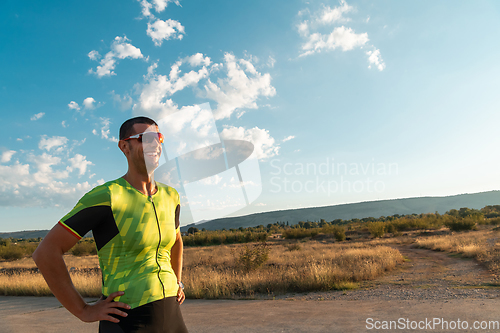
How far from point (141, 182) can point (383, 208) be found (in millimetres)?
173202

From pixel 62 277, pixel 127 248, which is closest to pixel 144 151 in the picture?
pixel 127 248

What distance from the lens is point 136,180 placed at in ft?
6.13

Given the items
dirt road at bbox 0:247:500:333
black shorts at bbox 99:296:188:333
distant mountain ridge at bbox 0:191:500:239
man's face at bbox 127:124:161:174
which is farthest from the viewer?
distant mountain ridge at bbox 0:191:500:239

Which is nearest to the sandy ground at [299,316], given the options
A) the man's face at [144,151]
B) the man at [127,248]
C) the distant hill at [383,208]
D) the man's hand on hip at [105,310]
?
the man at [127,248]

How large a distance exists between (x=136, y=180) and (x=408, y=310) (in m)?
6.68

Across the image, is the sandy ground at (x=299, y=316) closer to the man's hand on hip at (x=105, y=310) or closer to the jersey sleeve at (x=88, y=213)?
the man's hand on hip at (x=105, y=310)

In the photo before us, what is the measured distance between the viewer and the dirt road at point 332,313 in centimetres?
539

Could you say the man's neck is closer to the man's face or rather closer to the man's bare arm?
the man's face

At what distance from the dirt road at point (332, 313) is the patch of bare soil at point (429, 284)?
1.1 inches

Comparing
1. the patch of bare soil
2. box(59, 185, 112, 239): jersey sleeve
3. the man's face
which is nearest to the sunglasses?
the man's face

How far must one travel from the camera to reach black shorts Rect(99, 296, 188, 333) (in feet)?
5.32

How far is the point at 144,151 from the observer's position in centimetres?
186

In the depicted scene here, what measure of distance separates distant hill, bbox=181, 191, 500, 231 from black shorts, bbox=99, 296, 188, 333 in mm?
137768

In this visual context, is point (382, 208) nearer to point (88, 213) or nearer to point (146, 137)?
point (146, 137)
